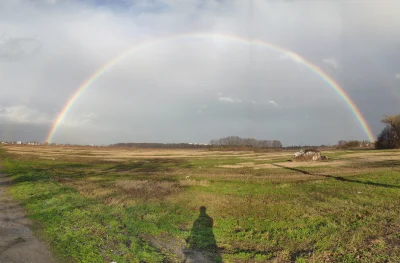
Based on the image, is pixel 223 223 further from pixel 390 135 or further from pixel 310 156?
pixel 390 135

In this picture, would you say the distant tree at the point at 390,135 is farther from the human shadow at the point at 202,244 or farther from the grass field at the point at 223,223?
the human shadow at the point at 202,244

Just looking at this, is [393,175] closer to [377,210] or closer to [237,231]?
[377,210]

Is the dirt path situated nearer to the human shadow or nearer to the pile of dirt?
the human shadow

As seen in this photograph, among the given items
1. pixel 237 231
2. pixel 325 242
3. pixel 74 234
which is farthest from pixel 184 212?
pixel 325 242

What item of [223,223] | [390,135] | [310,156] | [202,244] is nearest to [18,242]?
[202,244]

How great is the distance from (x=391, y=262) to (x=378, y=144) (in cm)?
8530

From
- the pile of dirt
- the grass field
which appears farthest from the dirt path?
the pile of dirt

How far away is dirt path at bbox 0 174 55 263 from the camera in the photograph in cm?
755

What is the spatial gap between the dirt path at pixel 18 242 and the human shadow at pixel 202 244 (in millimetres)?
3458

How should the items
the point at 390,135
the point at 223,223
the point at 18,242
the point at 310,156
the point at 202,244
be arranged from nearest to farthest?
the point at 18,242, the point at 202,244, the point at 223,223, the point at 310,156, the point at 390,135

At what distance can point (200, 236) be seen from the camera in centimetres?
966

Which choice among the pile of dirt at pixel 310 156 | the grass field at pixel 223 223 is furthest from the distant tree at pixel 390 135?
the grass field at pixel 223 223

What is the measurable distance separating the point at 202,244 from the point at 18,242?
5.20m

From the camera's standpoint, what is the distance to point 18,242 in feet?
28.8
